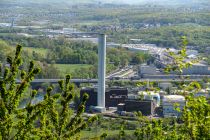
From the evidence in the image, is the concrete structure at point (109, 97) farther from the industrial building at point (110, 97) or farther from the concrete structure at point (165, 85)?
the concrete structure at point (165, 85)

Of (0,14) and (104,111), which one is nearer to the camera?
(104,111)

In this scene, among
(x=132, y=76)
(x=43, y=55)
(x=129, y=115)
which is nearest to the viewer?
(x=129, y=115)

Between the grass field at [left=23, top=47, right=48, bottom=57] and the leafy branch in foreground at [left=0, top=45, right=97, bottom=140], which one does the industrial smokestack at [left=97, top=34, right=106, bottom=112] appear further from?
the leafy branch in foreground at [left=0, top=45, right=97, bottom=140]

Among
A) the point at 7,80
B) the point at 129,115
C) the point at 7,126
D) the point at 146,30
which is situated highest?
the point at 146,30

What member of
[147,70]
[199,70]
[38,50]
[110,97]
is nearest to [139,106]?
[110,97]

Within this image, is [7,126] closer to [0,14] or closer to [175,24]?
[175,24]

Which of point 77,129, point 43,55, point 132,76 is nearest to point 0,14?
point 43,55

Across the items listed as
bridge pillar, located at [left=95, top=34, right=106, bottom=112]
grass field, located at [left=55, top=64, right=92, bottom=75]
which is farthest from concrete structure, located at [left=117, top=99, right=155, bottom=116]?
grass field, located at [left=55, top=64, right=92, bottom=75]

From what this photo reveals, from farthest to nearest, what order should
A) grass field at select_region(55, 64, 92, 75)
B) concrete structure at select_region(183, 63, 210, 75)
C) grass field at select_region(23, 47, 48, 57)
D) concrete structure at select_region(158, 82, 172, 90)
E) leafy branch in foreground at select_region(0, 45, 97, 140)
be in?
grass field at select_region(23, 47, 48, 57), grass field at select_region(55, 64, 92, 75), concrete structure at select_region(183, 63, 210, 75), concrete structure at select_region(158, 82, 172, 90), leafy branch in foreground at select_region(0, 45, 97, 140)
